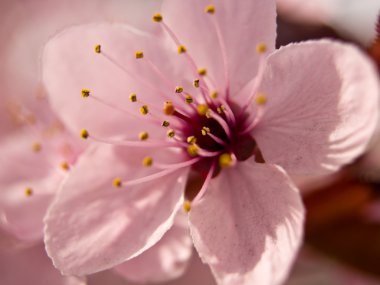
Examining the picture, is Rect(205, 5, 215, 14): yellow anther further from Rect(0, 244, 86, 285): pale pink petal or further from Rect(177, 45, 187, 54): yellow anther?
Rect(0, 244, 86, 285): pale pink petal

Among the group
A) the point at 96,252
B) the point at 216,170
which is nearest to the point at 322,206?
the point at 216,170

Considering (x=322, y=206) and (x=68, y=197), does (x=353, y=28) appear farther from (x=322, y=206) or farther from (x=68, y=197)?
(x=68, y=197)

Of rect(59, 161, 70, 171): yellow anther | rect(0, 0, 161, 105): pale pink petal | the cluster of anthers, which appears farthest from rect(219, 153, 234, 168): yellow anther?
rect(0, 0, 161, 105): pale pink petal

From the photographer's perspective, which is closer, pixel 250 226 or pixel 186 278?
pixel 250 226

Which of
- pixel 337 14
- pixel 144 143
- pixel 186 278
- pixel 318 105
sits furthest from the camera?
pixel 186 278

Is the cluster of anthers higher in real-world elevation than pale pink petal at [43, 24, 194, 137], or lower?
lower

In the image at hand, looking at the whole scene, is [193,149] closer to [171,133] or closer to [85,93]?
[171,133]

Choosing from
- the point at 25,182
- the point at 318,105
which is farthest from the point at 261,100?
the point at 25,182
